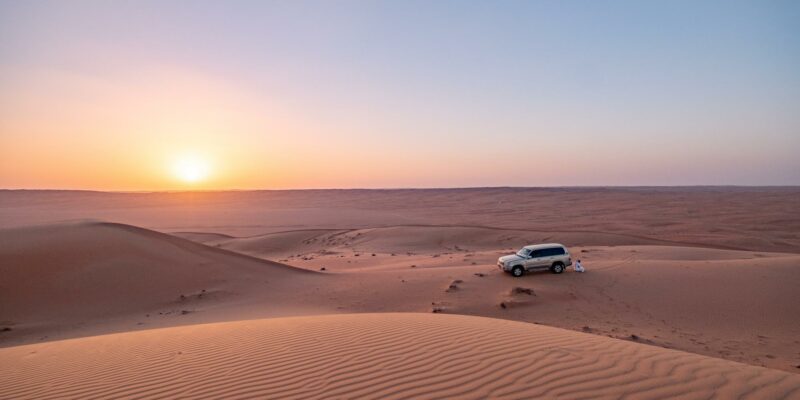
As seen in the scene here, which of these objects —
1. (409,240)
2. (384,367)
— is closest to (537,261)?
(384,367)

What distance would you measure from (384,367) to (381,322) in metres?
2.73

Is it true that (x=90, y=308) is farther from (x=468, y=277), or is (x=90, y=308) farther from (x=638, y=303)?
(x=638, y=303)

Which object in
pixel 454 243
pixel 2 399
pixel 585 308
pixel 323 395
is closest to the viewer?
pixel 323 395

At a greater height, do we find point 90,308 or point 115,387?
point 115,387

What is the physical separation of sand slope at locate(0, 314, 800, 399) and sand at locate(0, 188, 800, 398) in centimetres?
3

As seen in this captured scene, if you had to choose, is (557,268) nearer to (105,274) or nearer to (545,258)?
(545,258)

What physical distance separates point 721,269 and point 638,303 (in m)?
5.01

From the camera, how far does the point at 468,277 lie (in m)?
16.0

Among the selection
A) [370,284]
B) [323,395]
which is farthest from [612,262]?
[323,395]

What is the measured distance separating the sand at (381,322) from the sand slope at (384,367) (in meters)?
0.03

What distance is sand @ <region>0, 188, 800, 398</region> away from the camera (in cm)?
518

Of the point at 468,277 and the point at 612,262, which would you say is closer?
the point at 468,277

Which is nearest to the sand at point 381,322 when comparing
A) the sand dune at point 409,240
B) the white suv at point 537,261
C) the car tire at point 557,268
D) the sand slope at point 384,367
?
the sand slope at point 384,367

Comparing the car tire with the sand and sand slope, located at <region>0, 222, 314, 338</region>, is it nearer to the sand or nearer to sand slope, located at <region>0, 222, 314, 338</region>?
the sand
